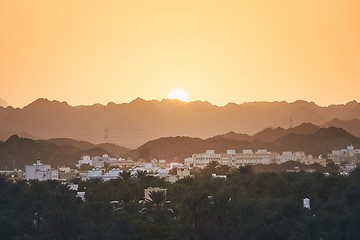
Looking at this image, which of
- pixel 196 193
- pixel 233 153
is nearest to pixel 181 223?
pixel 196 193

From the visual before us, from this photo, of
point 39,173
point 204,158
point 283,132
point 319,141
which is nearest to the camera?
point 39,173

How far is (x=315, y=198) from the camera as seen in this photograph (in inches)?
1957

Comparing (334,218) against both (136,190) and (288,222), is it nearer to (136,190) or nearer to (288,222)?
(288,222)

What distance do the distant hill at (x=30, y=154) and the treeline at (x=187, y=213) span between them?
72.3m

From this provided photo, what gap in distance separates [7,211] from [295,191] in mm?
16036

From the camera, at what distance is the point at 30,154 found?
131 meters

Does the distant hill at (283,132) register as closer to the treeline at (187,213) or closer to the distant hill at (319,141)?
the distant hill at (319,141)

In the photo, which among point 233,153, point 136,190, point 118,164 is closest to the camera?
point 136,190

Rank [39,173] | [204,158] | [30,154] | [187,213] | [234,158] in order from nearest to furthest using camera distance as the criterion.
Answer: [187,213], [39,173], [204,158], [234,158], [30,154]

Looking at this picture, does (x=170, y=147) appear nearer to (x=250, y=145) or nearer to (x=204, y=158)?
(x=250, y=145)

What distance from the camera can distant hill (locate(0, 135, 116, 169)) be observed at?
4950 inches

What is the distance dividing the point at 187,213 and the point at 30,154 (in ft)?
304

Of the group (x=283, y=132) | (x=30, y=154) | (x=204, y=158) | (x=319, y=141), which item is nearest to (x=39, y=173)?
(x=204, y=158)

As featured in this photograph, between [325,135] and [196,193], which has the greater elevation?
[325,135]
